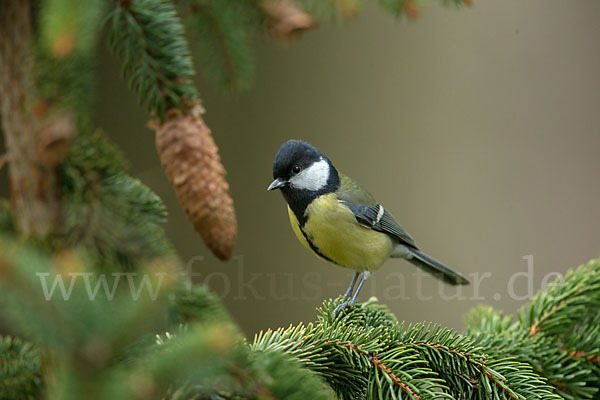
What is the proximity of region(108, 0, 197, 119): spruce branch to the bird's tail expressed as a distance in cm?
73

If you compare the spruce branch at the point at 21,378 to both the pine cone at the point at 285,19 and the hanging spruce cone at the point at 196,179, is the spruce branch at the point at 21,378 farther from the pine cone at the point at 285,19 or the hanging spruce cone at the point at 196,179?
the pine cone at the point at 285,19

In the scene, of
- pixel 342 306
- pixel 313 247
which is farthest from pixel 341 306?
pixel 313 247

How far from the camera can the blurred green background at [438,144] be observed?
1658 mm

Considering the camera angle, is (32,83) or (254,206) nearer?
(32,83)

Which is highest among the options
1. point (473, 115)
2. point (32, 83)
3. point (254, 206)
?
point (473, 115)

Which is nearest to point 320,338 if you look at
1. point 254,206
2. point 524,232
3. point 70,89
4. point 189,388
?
point 189,388

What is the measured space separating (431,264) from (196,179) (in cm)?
74

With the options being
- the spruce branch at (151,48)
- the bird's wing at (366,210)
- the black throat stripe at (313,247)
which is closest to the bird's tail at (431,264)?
the bird's wing at (366,210)

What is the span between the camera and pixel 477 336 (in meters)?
0.69

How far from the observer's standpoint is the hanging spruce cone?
57cm

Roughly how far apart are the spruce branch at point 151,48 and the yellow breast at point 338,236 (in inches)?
19.4

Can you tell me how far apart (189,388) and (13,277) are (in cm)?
15

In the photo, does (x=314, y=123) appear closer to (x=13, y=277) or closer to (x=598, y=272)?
(x=598, y=272)

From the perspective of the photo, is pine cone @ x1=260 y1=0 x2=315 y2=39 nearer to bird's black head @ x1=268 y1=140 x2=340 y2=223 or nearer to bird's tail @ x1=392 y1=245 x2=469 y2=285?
bird's black head @ x1=268 y1=140 x2=340 y2=223
